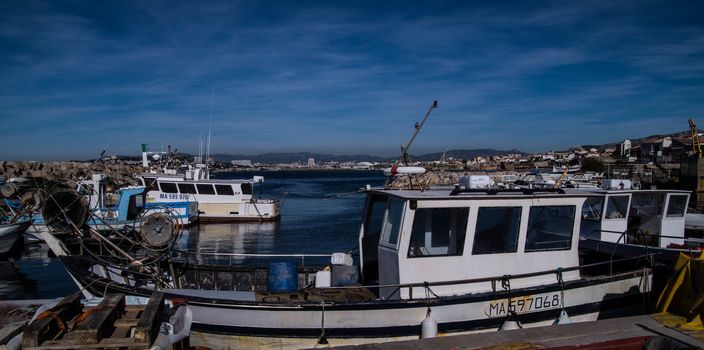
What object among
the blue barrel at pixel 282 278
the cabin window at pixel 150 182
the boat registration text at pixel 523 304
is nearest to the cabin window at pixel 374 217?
the blue barrel at pixel 282 278

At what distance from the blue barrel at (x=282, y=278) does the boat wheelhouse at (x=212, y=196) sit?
29.0 metres

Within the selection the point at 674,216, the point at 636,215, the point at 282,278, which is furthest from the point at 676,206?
the point at 282,278

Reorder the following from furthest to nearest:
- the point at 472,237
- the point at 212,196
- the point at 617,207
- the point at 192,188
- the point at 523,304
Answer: the point at 212,196, the point at 192,188, the point at 617,207, the point at 472,237, the point at 523,304

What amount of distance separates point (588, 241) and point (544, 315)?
418 centimetres

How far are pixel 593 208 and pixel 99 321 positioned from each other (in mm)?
13784

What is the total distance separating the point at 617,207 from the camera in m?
15.2

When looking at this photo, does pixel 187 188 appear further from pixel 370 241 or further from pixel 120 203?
pixel 370 241

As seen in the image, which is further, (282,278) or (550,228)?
(282,278)

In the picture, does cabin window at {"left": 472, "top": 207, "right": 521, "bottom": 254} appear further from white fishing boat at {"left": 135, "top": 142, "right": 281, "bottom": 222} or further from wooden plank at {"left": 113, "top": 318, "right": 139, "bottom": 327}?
white fishing boat at {"left": 135, "top": 142, "right": 281, "bottom": 222}

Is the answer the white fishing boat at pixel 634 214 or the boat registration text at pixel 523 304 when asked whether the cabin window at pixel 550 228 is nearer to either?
the boat registration text at pixel 523 304

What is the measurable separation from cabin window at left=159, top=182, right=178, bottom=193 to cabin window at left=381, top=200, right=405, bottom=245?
1264 inches

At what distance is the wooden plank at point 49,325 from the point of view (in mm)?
5258

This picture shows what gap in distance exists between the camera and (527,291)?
9.52 m

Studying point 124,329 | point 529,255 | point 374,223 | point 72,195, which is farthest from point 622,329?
point 72,195
